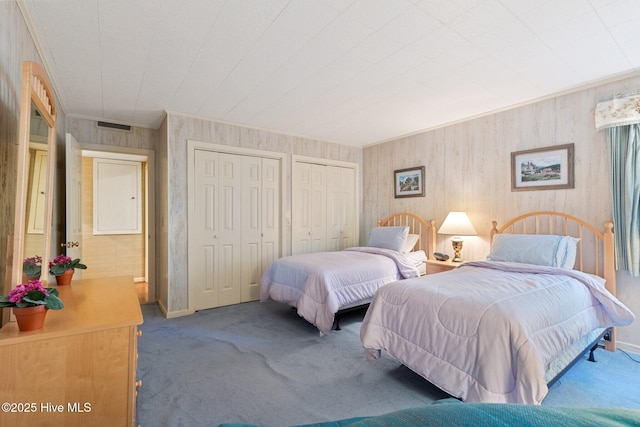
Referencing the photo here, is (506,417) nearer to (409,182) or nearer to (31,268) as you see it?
(31,268)

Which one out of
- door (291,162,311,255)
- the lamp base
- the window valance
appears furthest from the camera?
door (291,162,311,255)

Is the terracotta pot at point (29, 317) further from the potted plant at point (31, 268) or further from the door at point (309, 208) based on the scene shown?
the door at point (309, 208)

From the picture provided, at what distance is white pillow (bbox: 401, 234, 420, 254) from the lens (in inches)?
162

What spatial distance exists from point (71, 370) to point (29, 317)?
0.90 ft

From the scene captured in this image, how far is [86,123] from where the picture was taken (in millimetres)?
3723

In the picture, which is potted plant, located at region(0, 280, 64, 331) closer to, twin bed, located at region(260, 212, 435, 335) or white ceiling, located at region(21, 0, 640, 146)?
white ceiling, located at region(21, 0, 640, 146)

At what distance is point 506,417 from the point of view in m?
0.45

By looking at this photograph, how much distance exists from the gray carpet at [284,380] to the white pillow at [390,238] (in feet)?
4.48

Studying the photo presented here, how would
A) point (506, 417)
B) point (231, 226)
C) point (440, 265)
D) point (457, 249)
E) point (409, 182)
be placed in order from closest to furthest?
point (506, 417)
point (440, 265)
point (457, 249)
point (231, 226)
point (409, 182)

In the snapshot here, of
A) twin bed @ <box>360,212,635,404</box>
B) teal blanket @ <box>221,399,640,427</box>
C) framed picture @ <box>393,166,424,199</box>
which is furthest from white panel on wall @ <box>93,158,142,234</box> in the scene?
teal blanket @ <box>221,399,640,427</box>

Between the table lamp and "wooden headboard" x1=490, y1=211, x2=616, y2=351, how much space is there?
37 centimetres

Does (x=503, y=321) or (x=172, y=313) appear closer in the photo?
(x=503, y=321)

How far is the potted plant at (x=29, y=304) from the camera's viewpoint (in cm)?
116

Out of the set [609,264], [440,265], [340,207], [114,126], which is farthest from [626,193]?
[114,126]
